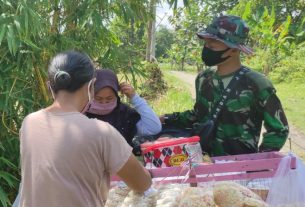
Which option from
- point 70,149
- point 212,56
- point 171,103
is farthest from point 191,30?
point 70,149

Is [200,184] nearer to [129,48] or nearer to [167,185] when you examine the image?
[167,185]

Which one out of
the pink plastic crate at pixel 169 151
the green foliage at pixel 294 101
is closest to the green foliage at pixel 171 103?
the green foliage at pixel 294 101

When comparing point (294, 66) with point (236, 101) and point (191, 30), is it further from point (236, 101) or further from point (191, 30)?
point (236, 101)

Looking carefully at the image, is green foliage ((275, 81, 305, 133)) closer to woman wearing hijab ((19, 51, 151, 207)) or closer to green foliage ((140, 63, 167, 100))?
green foliage ((140, 63, 167, 100))

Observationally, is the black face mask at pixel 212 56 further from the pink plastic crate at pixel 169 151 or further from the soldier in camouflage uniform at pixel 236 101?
the pink plastic crate at pixel 169 151

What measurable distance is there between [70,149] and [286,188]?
3.18ft

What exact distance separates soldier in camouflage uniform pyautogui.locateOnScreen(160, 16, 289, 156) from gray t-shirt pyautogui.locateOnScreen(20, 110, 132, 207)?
945mm

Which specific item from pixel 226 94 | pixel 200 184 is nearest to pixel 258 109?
pixel 226 94

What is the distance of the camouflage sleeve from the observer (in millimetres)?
2381

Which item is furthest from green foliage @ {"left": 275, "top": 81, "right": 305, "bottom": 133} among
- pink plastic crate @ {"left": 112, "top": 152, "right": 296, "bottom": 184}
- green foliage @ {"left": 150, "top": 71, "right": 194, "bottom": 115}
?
pink plastic crate @ {"left": 112, "top": 152, "right": 296, "bottom": 184}

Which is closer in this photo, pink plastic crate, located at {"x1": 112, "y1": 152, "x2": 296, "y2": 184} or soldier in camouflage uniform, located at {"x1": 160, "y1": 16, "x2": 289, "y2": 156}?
pink plastic crate, located at {"x1": 112, "y1": 152, "x2": 296, "y2": 184}

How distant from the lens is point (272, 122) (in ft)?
7.84

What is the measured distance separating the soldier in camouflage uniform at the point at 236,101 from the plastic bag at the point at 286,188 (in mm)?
398

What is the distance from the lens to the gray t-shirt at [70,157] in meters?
1.60
